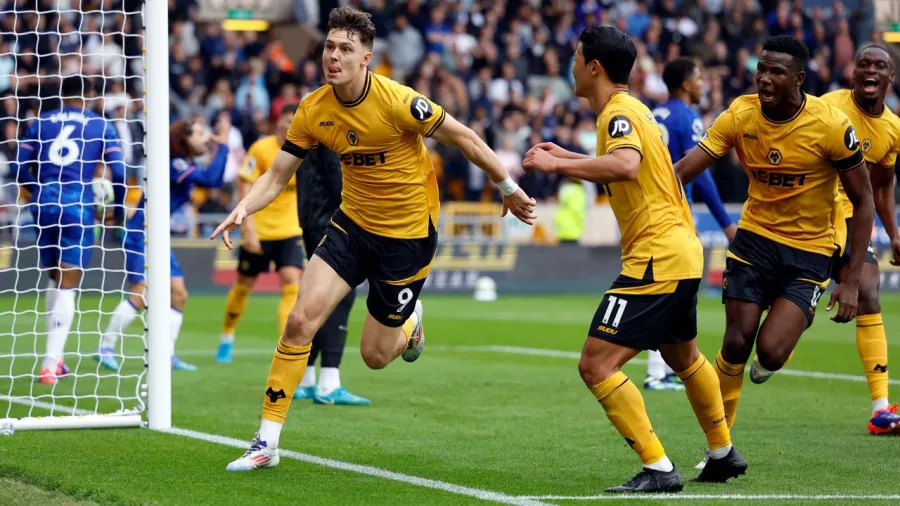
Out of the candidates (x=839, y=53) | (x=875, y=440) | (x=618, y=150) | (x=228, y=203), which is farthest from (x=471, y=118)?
A: (x=618, y=150)

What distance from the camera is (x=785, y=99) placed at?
6762 millimetres

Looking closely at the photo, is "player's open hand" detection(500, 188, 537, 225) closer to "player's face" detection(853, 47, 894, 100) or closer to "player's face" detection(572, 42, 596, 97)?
"player's face" detection(572, 42, 596, 97)

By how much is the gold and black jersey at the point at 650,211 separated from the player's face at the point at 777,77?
994mm

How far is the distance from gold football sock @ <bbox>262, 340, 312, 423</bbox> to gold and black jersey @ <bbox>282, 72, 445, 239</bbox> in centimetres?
85

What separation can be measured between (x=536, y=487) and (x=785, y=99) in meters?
2.44

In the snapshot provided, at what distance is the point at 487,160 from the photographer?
6805mm

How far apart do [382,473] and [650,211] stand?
1969mm

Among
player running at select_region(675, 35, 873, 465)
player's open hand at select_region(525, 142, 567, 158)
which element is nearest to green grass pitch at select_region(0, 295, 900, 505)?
player running at select_region(675, 35, 873, 465)

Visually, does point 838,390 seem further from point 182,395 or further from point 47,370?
point 47,370

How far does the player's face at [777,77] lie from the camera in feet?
21.8

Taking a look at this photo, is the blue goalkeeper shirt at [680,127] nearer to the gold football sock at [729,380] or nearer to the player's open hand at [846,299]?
the gold football sock at [729,380]

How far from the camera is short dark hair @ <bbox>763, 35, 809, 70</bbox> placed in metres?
6.65

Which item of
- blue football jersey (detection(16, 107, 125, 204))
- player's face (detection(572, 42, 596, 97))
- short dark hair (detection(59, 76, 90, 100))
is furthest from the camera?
blue football jersey (detection(16, 107, 125, 204))

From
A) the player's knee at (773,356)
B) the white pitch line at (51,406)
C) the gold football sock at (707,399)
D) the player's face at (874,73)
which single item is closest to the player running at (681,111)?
the player's face at (874,73)
